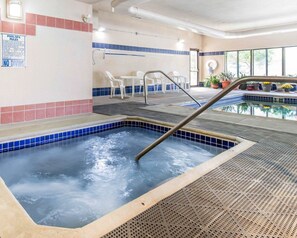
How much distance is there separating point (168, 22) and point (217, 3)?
5.07 ft

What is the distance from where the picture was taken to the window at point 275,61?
11.1 metres

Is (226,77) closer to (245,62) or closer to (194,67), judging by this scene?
(245,62)

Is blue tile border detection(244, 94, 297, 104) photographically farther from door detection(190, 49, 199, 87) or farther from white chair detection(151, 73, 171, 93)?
door detection(190, 49, 199, 87)

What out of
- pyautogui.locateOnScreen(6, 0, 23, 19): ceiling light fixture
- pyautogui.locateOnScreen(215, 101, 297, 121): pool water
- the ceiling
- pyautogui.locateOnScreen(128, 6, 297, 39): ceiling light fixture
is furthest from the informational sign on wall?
pyautogui.locateOnScreen(215, 101, 297, 121): pool water

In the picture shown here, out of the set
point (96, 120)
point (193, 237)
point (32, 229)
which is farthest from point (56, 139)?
point (193, 237)

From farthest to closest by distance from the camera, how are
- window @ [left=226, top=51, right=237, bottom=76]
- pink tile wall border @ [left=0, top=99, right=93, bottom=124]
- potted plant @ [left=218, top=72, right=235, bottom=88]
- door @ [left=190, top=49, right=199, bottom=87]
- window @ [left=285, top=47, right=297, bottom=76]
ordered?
door @ [left=190, top=49, right=199, bottom=87]
window @ [left=226, top=51, right=237, bottom=76]
potted plant @ [left=218, top=72, right=235, bottom=88]
window @ [left=285, top=47, right=297, bottom=76]
pink tile wall border @ [left=0, top=99, right=93, bottom=124]

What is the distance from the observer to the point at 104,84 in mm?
8648

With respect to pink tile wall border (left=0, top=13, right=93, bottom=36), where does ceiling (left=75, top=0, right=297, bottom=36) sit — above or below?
above

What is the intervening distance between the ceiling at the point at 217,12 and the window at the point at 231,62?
80.7 inches

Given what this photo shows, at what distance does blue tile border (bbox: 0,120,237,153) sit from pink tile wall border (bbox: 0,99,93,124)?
93 centimetres

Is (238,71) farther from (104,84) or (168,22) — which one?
(104,84)

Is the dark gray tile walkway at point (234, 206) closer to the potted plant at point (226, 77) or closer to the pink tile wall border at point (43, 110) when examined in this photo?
the pink tile wall border at point (43, 110)

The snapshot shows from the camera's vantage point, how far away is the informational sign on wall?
4234 millimetres

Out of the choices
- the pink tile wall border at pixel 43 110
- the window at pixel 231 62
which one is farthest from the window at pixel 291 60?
the pink tile wall border at pixel 43 110
